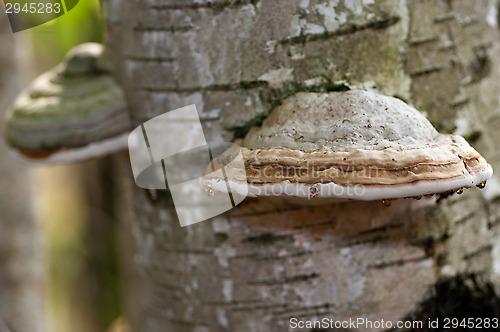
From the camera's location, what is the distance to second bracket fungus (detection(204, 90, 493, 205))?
2.94 ft

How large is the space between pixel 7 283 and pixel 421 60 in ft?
10.6

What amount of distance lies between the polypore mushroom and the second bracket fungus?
1.89ft

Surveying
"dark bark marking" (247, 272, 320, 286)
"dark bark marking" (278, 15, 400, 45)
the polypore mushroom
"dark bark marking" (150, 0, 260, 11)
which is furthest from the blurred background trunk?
"dark bark marking" (278, 15, 400, 45)

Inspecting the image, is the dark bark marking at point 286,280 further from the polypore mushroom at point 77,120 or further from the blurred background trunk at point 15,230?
the blurred background trunk at point 15,230

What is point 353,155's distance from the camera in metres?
0.92

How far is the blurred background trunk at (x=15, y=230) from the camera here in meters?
3.20

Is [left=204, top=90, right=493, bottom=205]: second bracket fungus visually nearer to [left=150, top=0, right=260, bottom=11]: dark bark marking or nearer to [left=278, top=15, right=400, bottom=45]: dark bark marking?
[left=278, top=15, right=400, bottom=45]: dark bark marking

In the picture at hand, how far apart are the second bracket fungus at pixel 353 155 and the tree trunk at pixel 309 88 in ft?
0.53

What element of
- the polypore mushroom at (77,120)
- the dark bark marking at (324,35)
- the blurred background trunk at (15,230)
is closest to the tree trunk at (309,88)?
the dark bark marking at (324,35)

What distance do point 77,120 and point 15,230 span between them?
217 cm

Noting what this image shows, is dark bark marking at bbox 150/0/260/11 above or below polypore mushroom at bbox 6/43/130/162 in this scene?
above

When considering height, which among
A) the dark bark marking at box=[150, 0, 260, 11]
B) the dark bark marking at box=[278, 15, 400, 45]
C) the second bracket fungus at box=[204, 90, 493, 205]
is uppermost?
the dark bark marking at box=[150, 0, 260, 11]

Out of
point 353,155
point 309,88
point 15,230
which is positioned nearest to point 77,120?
point 309,88

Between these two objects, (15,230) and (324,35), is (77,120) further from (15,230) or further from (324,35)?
(15,230)
